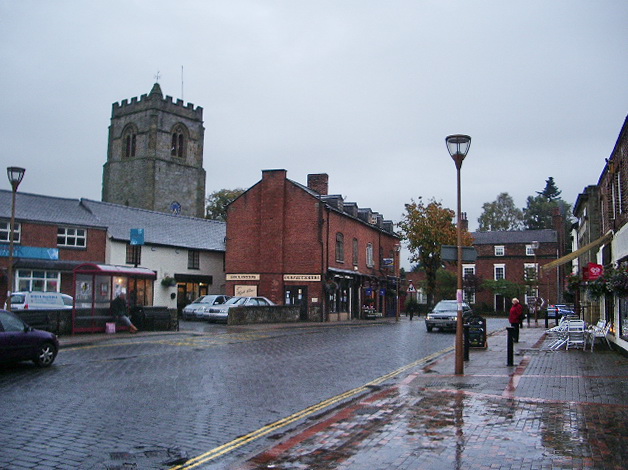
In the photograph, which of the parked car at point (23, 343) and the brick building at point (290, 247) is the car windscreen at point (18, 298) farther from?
the brick building at point (290, 247)

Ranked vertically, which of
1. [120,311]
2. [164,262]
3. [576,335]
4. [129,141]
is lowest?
[576,335]

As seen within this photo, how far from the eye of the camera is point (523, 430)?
7.86 meters

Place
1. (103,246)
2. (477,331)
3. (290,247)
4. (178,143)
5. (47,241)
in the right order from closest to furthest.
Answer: (477,331) < (47,241) < (290,247) < (103,246) < (178,143)

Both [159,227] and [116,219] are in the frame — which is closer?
[116,219]

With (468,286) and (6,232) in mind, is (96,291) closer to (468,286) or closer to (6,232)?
(6,232)

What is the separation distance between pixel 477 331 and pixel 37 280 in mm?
26957

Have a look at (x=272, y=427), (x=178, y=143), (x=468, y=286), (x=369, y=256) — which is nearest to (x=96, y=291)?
(x=272, y=427)

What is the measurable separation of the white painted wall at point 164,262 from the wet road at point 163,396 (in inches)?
817

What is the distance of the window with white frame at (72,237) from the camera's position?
3744 cm

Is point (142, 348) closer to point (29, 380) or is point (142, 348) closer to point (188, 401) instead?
point (29, 380)

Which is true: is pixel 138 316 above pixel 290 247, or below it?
below

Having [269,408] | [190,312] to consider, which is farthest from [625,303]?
[190,312]

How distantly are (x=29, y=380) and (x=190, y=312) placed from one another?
76.3 feet

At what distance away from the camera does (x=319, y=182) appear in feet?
153
